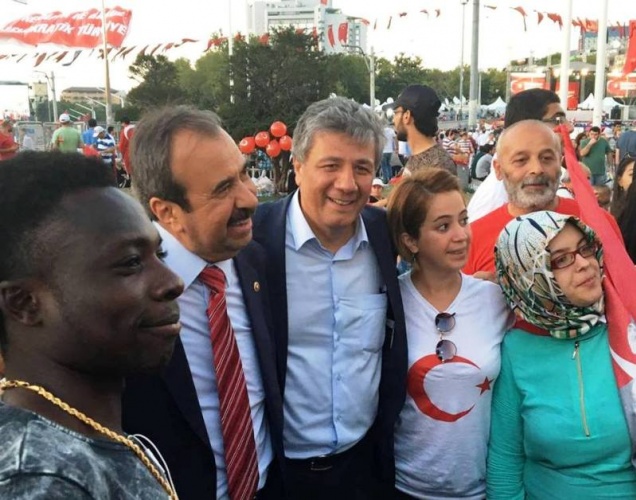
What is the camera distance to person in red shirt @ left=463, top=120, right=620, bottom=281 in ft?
10.2

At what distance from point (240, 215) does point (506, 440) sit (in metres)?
1.22

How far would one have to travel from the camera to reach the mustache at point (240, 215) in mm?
1903

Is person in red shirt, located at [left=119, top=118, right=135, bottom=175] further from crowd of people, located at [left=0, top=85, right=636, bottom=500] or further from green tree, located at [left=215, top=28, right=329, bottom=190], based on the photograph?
green tree, located at [left=215, top=28, right=329, bottom=190]

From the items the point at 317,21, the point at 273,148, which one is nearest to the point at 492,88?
the point at 317,21

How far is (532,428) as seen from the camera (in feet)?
6.83

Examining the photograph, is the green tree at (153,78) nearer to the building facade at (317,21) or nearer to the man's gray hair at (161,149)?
the building facade at (317,21)

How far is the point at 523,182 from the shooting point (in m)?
3.16

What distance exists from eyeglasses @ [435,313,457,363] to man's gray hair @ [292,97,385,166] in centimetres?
64

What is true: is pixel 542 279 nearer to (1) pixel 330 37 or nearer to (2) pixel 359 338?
(2) pixel 359 338

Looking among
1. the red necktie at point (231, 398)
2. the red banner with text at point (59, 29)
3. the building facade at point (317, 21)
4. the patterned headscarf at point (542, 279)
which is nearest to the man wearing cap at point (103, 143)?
the red necktie at point (231, 398)

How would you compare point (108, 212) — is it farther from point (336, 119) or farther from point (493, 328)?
point (493, 328)

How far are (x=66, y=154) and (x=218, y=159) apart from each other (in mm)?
759

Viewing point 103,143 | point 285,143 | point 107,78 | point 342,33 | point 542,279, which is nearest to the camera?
point 542,279

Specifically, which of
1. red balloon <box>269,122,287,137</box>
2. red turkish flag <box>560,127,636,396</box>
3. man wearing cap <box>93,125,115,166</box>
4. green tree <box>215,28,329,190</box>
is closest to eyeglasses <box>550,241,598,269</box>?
red turkish flag <box>560,127,636,396</box>
